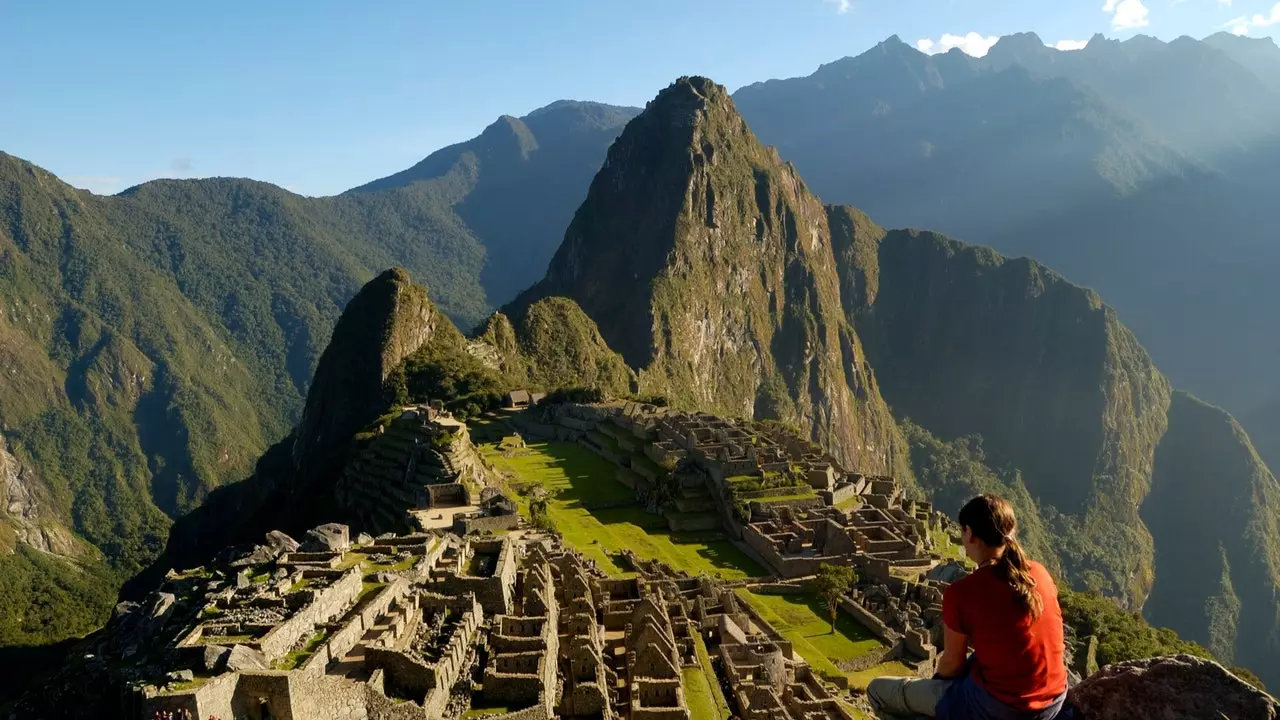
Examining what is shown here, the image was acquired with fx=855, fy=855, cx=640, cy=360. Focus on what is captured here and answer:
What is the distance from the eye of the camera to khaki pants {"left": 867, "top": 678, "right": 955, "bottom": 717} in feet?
22.5

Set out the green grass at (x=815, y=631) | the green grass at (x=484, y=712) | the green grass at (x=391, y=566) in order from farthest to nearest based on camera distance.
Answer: the green grass at (x=815, y=631) → the green grass at (x=391, y=566) → the green grass at (x=484, y=712)

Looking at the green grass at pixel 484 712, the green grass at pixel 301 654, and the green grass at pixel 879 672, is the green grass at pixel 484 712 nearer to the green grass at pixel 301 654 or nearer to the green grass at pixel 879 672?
the green grass at pixel 301 654

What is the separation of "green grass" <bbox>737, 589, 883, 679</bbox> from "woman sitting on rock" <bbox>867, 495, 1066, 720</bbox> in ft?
78.5

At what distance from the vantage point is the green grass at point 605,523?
4297cm

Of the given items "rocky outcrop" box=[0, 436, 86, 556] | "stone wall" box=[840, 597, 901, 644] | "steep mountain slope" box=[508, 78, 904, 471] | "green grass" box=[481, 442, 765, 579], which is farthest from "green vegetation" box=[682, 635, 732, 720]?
"steep mountain slope" box=[508, 78, 904, 471]

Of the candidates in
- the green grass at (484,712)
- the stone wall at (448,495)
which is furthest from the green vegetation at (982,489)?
the green grass at (484,712)

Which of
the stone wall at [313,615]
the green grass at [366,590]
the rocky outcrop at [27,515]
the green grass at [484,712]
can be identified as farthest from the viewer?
the rocky outcrop at [27,515]

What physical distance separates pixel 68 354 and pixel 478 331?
105 metres

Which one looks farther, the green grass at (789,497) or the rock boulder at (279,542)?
the green grass at (789,497)

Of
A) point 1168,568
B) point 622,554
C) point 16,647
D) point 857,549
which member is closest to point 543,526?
point 622,554

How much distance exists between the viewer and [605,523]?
4922 cm

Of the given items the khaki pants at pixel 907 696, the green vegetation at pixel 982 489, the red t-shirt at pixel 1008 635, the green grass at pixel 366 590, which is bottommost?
the green vegetation at pixel 982 489

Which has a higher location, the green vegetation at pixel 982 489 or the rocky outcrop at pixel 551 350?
the rocky outcrop at pixel 551 350

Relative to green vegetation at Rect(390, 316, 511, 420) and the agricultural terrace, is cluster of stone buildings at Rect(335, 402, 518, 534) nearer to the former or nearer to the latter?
the agricultural terrace
